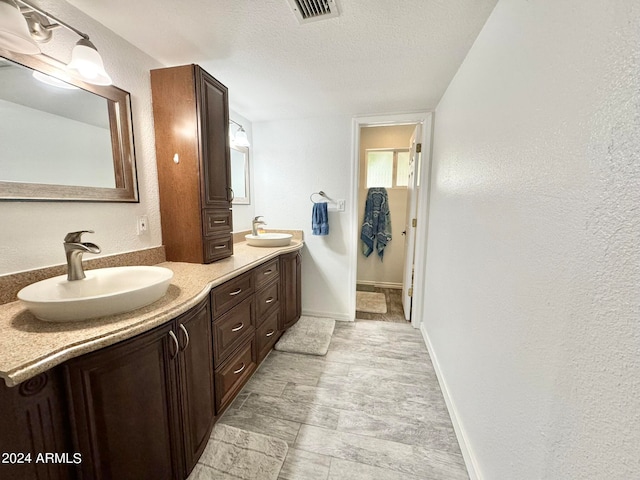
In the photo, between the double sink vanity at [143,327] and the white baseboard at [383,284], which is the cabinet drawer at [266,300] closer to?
the double sink vanity at [143,327]

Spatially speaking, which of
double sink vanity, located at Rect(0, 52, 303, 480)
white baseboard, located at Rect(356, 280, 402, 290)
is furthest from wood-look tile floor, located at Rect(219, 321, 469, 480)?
white baseboard, located at Rect(356, 280, 402, 290)

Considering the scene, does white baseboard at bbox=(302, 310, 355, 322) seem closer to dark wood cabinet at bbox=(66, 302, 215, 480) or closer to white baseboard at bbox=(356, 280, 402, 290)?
white baseboard at bbox=(356, 280, 402, 290)

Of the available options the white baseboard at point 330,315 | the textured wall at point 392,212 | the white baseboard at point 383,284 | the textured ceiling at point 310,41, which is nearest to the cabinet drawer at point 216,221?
the textured ceiling at point 310,41

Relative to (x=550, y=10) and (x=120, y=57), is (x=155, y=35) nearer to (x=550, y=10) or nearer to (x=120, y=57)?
(x=120, y=57)

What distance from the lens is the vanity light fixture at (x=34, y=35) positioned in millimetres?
770

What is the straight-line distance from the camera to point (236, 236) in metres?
2.44

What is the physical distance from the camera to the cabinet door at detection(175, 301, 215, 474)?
41.5 inches

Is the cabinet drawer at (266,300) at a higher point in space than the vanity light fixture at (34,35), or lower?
lower

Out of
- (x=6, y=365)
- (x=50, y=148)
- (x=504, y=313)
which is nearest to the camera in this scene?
(x=6, y=365)

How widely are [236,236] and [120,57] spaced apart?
4.81 feet

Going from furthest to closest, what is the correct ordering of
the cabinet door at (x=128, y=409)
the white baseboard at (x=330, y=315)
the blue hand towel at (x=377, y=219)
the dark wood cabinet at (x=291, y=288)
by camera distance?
the blue hand towel at (x=377, y=219) < the white baseboard at (x=330, y=315) < the dark wood cabinet at (x=291, y=288) < the cabinet door at (x=128, y=409)

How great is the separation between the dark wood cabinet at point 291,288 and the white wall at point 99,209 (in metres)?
1.03

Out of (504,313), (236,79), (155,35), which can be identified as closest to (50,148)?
(155,35)

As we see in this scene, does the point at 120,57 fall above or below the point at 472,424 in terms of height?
above
